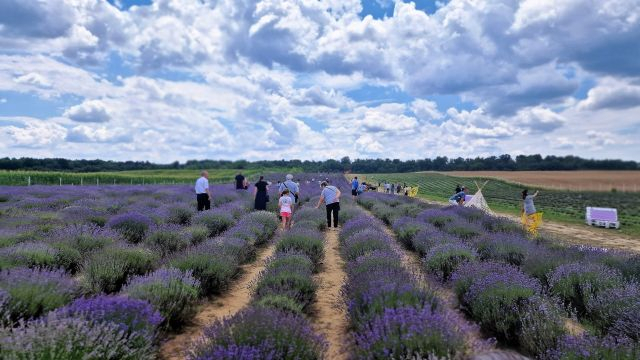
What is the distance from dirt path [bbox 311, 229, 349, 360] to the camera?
13.9 ft

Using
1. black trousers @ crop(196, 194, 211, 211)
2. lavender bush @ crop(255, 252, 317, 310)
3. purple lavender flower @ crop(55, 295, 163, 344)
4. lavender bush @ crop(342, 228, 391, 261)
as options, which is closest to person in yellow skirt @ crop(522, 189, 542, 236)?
lavender bush @ crop(342, 228, 391, 261)

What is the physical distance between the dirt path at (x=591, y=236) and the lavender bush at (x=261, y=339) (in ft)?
36.6

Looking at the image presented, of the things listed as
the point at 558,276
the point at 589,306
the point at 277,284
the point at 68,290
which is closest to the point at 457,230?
the point at 558,276

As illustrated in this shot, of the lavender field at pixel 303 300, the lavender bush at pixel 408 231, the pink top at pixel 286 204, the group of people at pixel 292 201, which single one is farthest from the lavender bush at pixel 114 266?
the lavender bush at pixel 408 231

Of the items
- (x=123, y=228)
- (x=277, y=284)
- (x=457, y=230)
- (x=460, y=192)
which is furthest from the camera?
(x=460, y=192)

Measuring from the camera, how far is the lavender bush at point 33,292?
3.96 meters

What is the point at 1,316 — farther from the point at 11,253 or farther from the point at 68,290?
the point at 11,253

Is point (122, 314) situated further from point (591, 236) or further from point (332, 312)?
point (591, 236)

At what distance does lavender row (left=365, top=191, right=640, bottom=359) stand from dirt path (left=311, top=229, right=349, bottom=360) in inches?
58.5

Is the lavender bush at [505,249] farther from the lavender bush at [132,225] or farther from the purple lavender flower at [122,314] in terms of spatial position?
the lavender bush at [132,225]

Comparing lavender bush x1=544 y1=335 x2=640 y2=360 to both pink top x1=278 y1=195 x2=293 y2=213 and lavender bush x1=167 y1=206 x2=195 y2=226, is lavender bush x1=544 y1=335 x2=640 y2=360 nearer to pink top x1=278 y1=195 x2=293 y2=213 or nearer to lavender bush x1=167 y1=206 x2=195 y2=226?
pink top x1=278 y1=195 x2=293 y2=213

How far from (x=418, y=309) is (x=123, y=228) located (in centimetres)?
743

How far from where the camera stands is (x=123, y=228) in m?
9.21

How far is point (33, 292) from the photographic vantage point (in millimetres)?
4129
